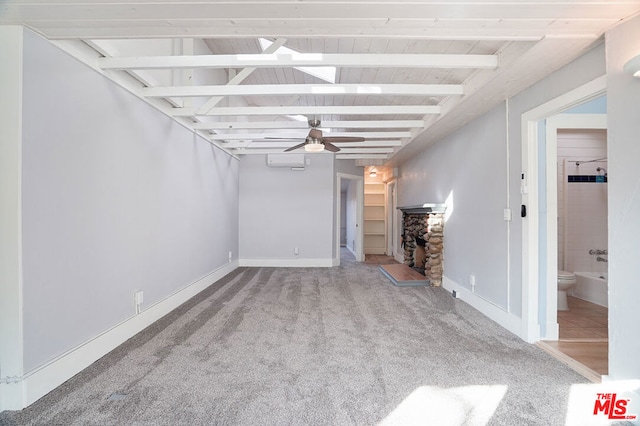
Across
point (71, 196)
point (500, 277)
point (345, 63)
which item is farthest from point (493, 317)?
point (71, 196)

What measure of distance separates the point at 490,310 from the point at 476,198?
4.02 ft

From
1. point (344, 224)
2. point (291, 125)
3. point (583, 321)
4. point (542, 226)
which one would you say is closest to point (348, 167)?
point (291, 125)

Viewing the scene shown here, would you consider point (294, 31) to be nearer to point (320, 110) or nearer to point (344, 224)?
point (320, 110)

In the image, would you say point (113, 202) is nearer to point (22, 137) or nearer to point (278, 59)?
point (22, 137)

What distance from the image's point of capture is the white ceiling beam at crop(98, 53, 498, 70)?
2266 mm

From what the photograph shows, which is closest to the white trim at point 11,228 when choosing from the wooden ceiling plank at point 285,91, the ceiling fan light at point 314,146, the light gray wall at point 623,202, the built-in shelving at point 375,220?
the wooden ceiling plank at point 285,91

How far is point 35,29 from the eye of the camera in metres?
1.77

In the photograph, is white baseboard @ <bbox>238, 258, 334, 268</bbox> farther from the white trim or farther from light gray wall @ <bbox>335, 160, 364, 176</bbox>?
the white trim

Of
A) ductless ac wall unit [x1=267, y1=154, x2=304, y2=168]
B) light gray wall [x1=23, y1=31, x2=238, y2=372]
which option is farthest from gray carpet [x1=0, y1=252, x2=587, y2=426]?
ductless ac wall unit [x1=267, y1=154, x2=304, y2=168]

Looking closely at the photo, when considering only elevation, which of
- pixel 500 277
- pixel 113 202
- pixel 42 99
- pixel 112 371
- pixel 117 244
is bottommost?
pixel 112 371

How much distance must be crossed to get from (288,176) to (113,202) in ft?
12.7

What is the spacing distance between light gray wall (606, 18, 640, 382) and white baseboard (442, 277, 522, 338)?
37.3 inches

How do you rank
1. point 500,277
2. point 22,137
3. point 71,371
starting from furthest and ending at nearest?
point 500,277, point 71,371, point 22,137

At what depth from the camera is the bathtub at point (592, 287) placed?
365cm
